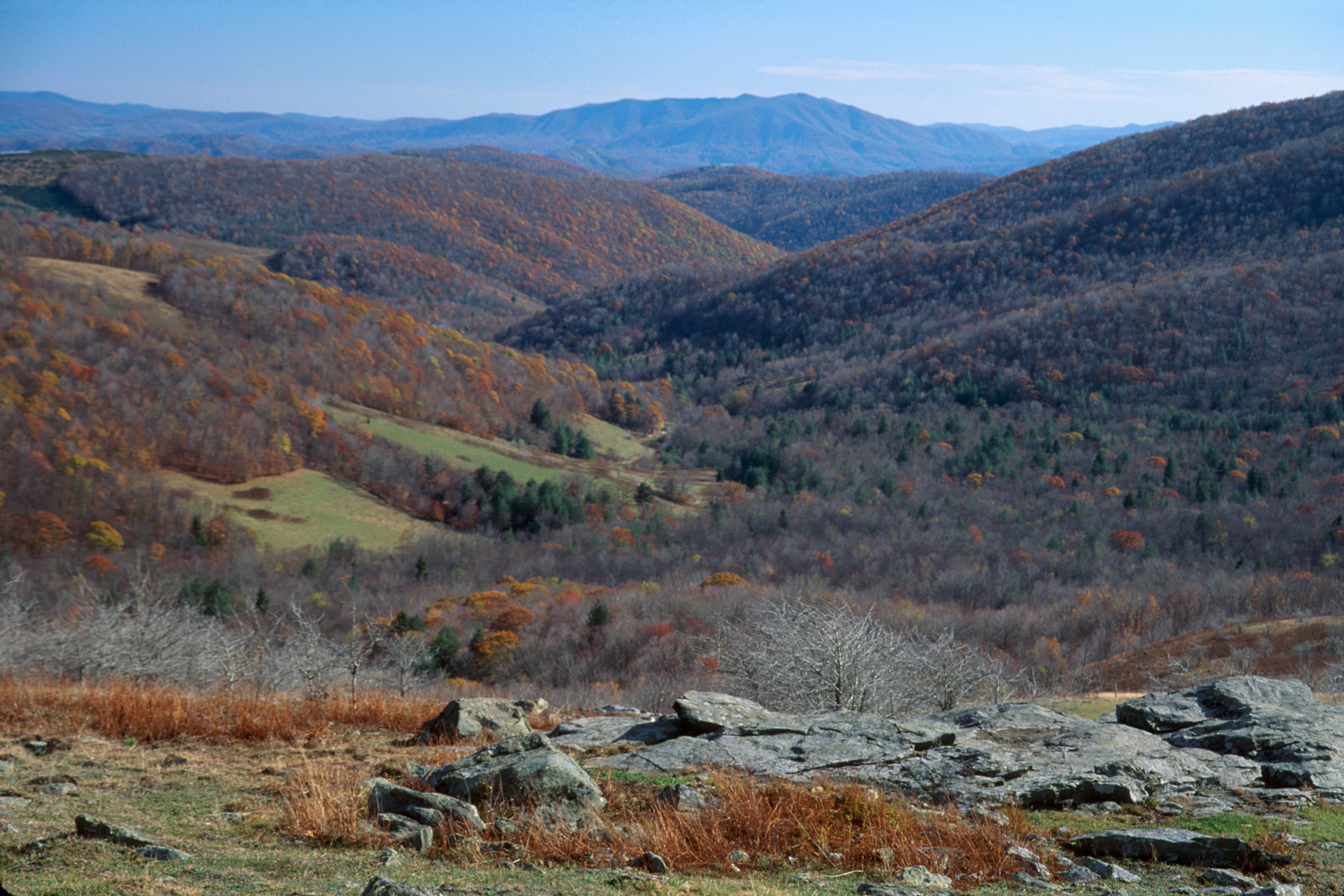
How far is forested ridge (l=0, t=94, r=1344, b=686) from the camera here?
167 ft

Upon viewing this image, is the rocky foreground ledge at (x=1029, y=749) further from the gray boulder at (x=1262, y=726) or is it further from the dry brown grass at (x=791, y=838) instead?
the dry brown grass at (x=791, y=838)

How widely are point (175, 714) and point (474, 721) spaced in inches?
166

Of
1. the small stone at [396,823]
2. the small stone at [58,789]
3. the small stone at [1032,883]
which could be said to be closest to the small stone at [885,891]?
the small stone at [1032,883]

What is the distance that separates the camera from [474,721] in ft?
41.1

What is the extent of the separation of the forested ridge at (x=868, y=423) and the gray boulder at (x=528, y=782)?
1094 inches

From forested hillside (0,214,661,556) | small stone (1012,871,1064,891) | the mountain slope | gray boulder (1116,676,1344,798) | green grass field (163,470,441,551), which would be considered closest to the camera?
small stone (1012,871,1064,891)

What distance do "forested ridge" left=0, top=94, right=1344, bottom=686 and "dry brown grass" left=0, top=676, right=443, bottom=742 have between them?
2471cm

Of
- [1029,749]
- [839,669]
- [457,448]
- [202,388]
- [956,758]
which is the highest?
[956,758]

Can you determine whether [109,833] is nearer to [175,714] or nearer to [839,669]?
[175,714]

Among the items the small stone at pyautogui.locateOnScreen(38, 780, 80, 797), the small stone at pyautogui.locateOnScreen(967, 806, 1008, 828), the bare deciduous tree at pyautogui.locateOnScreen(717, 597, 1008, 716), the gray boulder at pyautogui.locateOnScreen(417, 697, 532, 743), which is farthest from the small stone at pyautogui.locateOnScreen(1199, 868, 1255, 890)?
the small stone at pyautogui.locateOnScreen(38, 780, 80, 797)

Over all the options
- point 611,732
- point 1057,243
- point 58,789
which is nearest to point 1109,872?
point 611,732

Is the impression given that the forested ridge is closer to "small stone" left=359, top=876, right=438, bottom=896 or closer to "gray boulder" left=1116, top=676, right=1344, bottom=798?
"gray boulder" left=1116, top=676, right=1344, bottom=798

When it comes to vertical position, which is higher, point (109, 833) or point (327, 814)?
point (109, 833)

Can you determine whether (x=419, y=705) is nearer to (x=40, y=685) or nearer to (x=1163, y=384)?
(x=40, y=685)
